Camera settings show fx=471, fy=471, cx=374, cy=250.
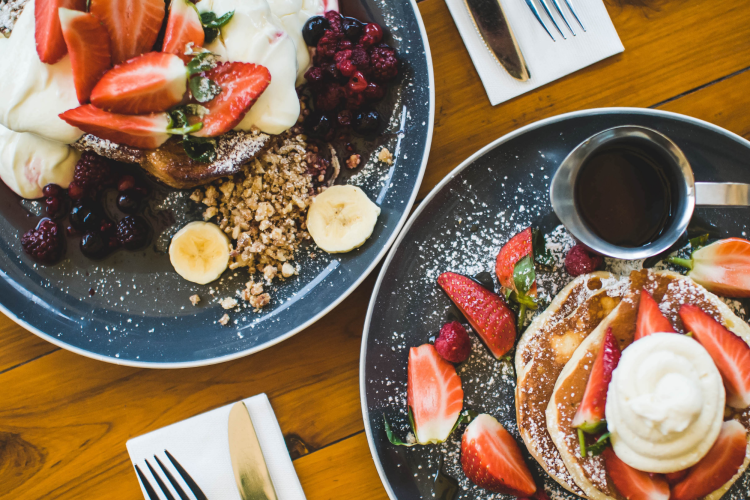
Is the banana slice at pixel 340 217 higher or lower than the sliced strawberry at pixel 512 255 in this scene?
higher

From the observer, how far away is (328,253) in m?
1.36

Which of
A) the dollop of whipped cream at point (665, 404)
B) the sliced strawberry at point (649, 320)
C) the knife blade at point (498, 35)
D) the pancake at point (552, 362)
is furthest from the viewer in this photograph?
the knife blade at point (498, 35)

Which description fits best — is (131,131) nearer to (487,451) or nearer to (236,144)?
(236,144)

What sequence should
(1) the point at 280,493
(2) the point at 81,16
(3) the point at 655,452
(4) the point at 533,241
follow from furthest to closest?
(1) the point at 280,493
(4) the point at 533,241
(2) the point at 81,16
(3) the point at 655,452

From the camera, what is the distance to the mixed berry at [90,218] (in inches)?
53.3

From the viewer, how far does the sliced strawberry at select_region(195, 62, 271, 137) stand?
1186 mm

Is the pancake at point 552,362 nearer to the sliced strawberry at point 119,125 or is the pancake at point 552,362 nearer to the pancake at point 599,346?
the pancake at point 599,346

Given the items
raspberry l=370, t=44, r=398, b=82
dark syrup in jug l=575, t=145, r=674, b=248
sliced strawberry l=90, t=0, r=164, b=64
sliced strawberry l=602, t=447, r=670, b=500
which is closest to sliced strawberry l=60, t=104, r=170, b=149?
sliced strawberry l=90, t=0, r=164, b=64

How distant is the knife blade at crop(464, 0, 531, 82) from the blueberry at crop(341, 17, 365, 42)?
319mm

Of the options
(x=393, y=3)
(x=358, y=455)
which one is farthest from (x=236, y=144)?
(x=358, y=455)

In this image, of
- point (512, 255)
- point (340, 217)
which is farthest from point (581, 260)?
point (340, 217)

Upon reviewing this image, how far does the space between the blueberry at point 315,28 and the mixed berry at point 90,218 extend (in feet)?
2.14

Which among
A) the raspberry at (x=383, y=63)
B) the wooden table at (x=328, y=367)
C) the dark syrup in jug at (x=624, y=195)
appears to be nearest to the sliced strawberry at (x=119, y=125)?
the raspberry at (x=383, y=63)

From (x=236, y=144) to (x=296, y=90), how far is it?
23cm
